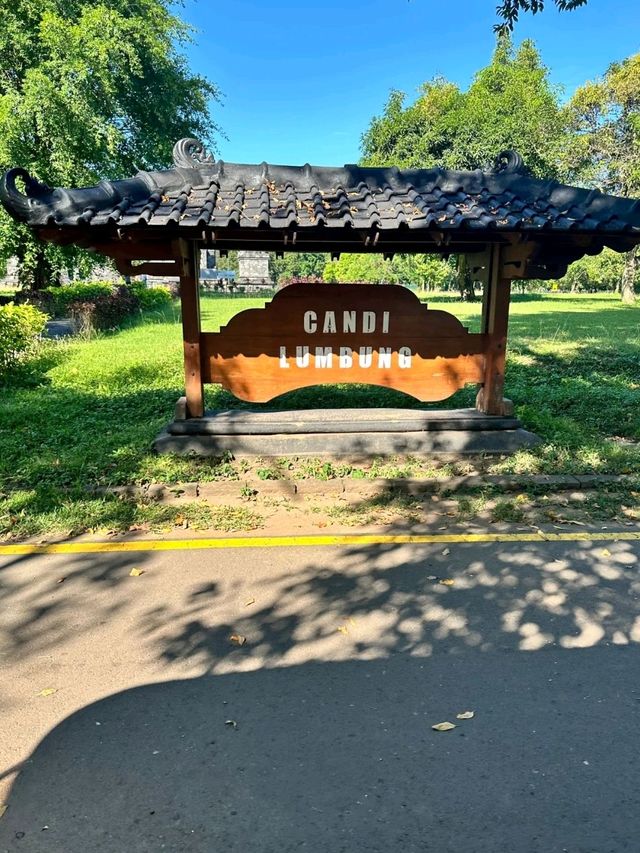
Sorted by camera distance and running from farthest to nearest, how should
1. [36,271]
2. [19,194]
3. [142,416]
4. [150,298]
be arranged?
[150,298]
[36,271]
[142,416]
[19,194]

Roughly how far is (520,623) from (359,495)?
7.07 feet

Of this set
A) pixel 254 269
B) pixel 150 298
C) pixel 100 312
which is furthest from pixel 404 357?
pixel 254 269

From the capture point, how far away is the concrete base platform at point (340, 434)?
5.99 m

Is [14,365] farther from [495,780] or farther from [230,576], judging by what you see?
[495,780]

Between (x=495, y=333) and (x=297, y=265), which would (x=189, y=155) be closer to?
(x=495, y=333)

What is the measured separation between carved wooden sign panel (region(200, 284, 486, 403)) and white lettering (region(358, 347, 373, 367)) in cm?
1

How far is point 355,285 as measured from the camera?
6.01 metres

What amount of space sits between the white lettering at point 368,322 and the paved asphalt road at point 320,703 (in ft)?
8.47

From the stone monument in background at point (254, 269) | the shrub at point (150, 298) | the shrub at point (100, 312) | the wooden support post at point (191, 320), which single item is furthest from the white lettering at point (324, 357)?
the stone monument in background at point (254, 269)

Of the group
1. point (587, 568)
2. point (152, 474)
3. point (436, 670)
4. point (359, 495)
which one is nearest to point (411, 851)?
point (436, 670)

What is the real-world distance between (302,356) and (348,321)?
1.88 feet

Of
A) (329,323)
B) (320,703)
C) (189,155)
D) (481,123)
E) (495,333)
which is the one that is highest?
(481,123)

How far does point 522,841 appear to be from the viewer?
2.12m

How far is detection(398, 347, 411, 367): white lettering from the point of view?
20.2 ft
